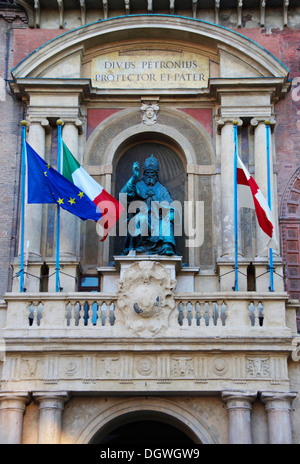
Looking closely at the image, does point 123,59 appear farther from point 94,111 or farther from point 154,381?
point 154,381

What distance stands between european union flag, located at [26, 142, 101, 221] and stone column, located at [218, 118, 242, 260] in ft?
9.23

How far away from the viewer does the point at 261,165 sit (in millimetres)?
20656

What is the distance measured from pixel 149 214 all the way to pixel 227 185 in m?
1.84

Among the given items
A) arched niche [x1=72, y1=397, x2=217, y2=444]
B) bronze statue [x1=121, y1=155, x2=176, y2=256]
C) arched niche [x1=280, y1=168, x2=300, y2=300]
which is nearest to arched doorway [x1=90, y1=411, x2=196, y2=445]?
arched niche [x1=72, y1=397, x2=217, y2=444]

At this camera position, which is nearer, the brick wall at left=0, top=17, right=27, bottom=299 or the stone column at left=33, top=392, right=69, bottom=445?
the stone column at left=33, top=392, right=69, bottom=445

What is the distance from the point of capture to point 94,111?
21.8 metres

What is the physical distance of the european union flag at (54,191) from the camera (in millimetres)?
19125

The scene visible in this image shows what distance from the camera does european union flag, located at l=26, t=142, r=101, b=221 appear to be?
19125 mm

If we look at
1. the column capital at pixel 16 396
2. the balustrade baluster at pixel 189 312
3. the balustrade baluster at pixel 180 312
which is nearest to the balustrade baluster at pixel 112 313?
the balustrade baluster at pixel 180 312

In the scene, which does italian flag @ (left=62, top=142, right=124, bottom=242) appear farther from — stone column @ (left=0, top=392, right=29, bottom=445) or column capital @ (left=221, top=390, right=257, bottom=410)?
column capital @ (left=221, top=390, right=257, bottom=410)

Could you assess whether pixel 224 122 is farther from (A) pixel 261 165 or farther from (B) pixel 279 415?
(B) pixel 279 415
